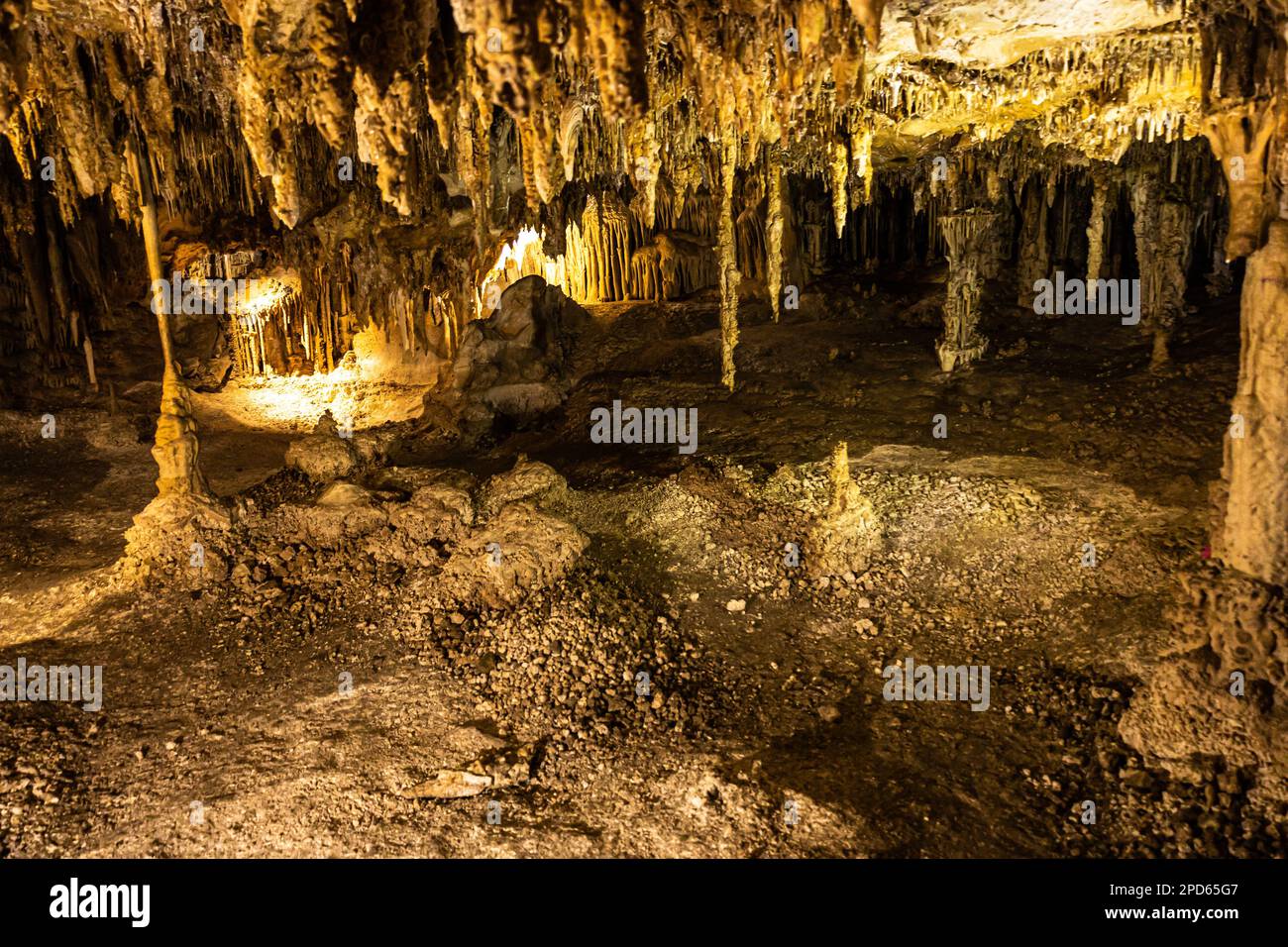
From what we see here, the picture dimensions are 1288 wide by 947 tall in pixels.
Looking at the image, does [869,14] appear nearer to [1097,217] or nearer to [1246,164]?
[1246,164]

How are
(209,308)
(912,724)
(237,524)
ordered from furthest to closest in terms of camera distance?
(209,308) < (237,524) < (912,724)

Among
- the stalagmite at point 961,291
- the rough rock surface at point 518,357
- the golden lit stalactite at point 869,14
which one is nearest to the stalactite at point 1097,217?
the stalagmite at point 961,291

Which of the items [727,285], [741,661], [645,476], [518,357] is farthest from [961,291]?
[741,661]

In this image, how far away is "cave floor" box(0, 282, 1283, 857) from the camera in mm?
5125

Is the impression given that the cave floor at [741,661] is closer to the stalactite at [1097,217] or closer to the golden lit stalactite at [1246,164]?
the stalactite at [1097,217]

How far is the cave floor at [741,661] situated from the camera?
16.8 feet

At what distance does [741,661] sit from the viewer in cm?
718

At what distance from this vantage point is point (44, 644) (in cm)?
739

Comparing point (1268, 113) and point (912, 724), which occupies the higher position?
point (1268, 113)

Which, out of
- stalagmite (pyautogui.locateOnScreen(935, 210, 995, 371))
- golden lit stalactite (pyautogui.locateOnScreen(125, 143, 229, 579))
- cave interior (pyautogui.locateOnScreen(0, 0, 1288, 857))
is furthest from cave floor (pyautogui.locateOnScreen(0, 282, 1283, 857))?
stalagmite (pyautogui.locateOnScreen(935, 210, 995, 371))

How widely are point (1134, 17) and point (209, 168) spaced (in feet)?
39.0
